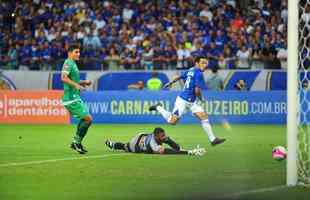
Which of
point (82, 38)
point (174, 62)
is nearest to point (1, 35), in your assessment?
point (82, 38)

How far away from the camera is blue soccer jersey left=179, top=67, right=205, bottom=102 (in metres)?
17.4

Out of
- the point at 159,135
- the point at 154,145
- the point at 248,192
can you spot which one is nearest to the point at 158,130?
the point at 159,135

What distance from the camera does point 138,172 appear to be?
1262 centimetres

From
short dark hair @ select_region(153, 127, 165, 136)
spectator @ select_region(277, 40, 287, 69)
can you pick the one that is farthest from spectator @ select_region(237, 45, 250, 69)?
short dark hair @ select_region(153, 127, 165, 136)

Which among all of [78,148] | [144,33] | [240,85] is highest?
[144,33]

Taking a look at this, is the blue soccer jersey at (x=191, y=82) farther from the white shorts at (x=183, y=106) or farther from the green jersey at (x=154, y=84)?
the green jersey at (x=154, y=84)

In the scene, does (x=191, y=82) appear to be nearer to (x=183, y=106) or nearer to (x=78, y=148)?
(x=183, y=106)

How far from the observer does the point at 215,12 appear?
101 ft

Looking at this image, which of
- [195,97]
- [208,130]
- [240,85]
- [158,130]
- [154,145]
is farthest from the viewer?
[240,85]

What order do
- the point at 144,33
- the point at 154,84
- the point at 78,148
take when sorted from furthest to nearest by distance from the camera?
1. the point at 144,33
2. the point at 154,84
3. the point at 78,148

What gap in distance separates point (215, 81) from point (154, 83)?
82.4 inches

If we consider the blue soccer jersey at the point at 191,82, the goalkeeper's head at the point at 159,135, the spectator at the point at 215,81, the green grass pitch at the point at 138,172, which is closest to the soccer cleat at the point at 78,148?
the green grass pitch at the point at 138,172

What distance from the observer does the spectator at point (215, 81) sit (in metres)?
27.7

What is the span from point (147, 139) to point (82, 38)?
15.4 m
